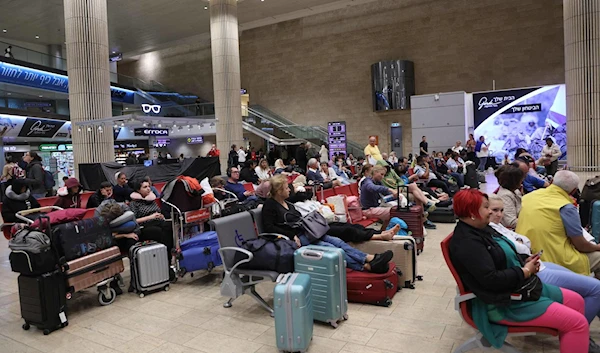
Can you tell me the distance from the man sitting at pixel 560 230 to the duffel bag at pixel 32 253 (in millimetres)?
4268

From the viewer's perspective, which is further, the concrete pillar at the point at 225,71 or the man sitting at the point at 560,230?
the concrete pillar at the point at 225,71

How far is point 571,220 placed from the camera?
3221mm

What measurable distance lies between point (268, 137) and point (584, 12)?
52.4 feet

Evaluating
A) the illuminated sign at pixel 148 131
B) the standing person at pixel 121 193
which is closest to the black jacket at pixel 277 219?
the standing person at pixel 121 193

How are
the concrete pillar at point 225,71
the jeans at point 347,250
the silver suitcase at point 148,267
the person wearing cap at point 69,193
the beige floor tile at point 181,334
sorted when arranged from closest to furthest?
the beige floor tile at point 181,334
the jeans at point 347,250
the silver suitcase at point 148,267
the person wearing cap at point 69,193
the concrete pillar at point 225,71

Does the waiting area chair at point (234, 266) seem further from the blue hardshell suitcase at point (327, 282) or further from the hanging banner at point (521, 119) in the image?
the hanging banner at point (521, 119)

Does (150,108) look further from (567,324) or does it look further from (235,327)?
(567,324)

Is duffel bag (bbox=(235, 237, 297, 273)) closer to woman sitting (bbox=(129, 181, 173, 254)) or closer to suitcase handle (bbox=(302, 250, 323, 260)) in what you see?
suitcase handle (bbox=(302, 250, 323, 260))

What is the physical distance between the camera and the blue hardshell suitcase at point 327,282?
3.75 metres

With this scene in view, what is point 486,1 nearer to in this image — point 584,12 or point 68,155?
point 584,12

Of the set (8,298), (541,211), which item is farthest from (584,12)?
(8,298)

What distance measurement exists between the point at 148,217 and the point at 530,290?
454 centimetres

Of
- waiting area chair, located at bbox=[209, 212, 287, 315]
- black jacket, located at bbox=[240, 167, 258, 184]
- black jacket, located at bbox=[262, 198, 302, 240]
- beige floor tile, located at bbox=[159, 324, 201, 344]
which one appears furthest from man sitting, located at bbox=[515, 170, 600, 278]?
black jacket, located at bbox=[240, 167, 258, 184]

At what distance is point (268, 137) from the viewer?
24.3m
